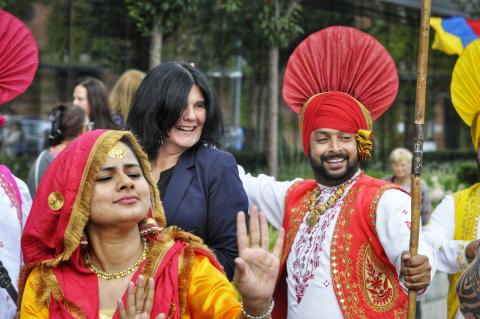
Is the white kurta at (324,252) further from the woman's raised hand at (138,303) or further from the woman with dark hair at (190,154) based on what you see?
the woman's raised hand at (138,303)

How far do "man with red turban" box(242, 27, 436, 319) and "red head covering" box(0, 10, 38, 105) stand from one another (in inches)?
45.2

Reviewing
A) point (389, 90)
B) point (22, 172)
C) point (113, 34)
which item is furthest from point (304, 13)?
point (389, 90)

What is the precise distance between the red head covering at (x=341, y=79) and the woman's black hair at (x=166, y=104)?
48 centimetres

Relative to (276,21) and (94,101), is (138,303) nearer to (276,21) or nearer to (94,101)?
(94,101)

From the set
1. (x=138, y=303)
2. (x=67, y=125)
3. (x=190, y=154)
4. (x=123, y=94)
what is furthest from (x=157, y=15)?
(x=138, y=303)

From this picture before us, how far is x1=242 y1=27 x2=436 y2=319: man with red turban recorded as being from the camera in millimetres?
3953

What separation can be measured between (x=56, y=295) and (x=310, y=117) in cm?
153

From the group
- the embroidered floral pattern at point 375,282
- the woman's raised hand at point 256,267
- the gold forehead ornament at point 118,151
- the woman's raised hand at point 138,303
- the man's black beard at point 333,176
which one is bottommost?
the embroidered floral pattern at point 375,282

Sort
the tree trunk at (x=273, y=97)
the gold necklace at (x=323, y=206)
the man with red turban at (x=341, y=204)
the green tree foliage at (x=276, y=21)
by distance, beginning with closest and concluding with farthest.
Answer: the man with red turban at (x=341, y=204) → the gold necklace at (x=323, y=206) → the green tree foliage at (x=276, y=21) → the tree trunk at (x=273, y=97)

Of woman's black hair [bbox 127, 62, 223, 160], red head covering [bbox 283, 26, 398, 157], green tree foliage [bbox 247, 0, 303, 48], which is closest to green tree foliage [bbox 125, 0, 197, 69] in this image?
green tree foliage [bbox 247, 0, 303, 48]

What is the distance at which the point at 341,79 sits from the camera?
14.2 feet

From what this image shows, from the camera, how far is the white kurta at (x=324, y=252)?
12.6ft

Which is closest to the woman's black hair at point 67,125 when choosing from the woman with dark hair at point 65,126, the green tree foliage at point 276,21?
the woman with dark hair at point 65,126

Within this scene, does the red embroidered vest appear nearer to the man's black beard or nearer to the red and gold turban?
the man's black beard
